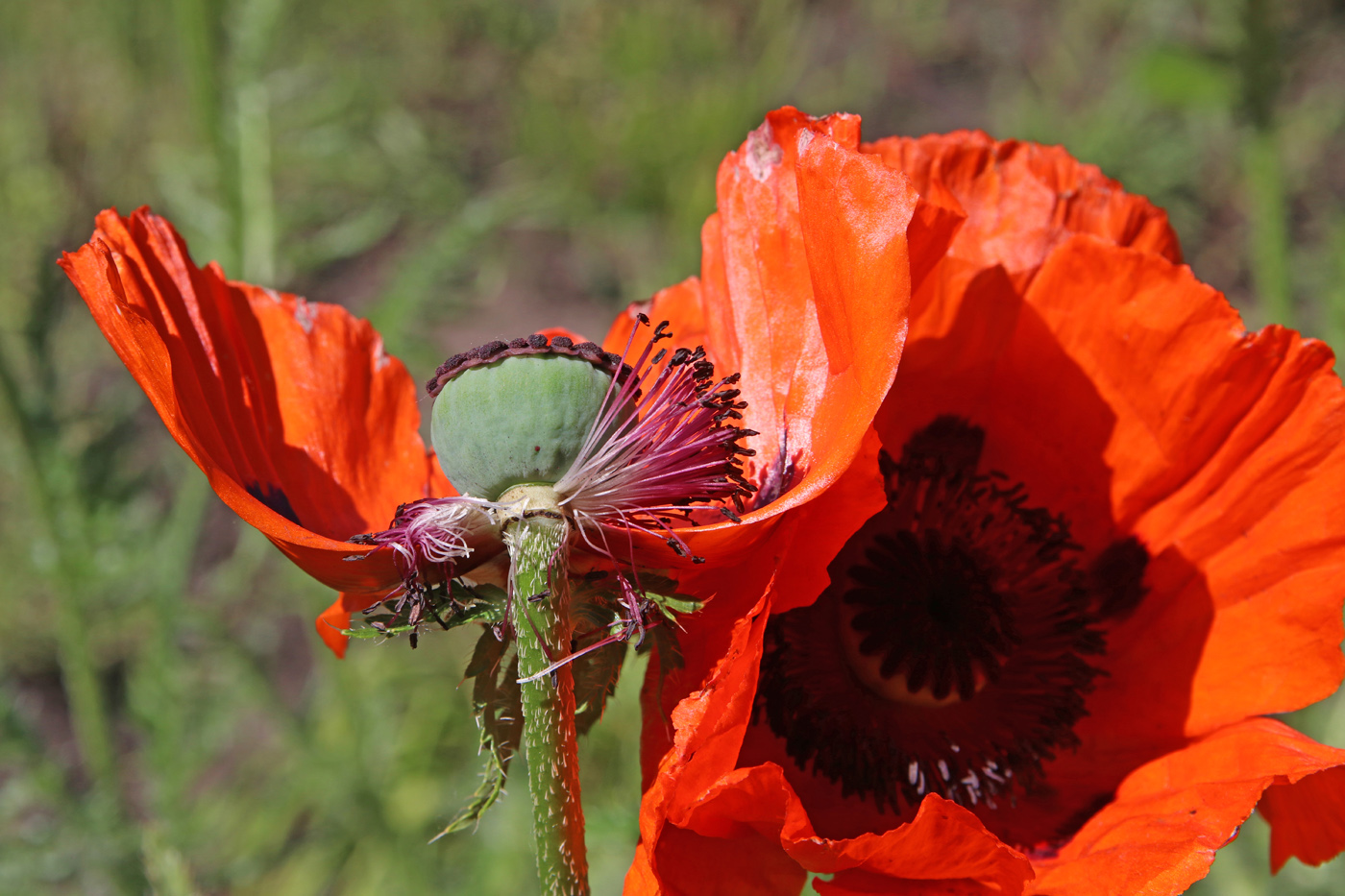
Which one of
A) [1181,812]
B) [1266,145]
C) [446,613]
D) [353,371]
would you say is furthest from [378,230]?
[1181,812]

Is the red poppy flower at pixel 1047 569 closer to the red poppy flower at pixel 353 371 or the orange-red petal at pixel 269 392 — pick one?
the red poppy flower at pixel 353 371

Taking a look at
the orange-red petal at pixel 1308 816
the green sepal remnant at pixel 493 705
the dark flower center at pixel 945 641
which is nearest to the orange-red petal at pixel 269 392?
the green sepal remnant at pixel 493 705

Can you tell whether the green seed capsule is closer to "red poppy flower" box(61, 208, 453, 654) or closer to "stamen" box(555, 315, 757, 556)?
"stamen" box(555, 315, 757, 556)

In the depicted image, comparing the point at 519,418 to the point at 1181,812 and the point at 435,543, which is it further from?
the point at 1181,812

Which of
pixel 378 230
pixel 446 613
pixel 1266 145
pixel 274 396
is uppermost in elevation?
pixel 378 230

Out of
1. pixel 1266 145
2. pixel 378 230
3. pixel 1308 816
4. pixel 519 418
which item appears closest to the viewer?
pixel 519 418

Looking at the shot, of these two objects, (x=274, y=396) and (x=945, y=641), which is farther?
(x=945, y=641)

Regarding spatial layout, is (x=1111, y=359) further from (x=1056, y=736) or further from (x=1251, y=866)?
(x=1251, y=866)
